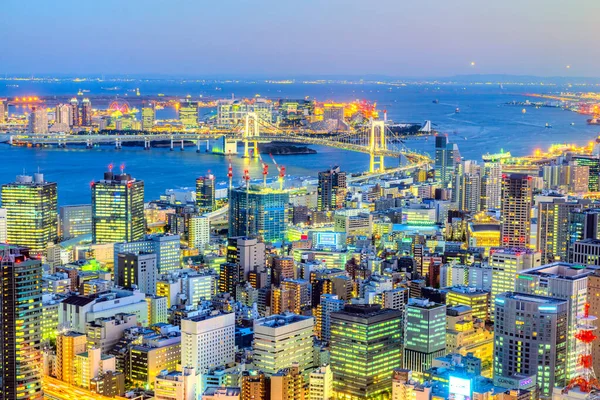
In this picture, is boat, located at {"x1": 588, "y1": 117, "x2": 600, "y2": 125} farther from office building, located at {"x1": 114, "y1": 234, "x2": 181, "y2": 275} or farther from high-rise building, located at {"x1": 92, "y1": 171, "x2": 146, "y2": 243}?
office building, located at {"x1": 114, "y1": 234, "x2": 181, "y2": 275}

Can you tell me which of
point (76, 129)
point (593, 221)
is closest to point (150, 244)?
point (593, 221)

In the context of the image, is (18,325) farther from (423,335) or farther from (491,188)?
(491,188)

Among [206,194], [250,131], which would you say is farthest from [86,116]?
[206,194]

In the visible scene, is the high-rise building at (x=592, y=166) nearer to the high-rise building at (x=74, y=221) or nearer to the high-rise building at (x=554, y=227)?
the high-rise building at (x=554, y=227)

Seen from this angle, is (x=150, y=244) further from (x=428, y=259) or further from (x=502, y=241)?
(x=502, y=241)

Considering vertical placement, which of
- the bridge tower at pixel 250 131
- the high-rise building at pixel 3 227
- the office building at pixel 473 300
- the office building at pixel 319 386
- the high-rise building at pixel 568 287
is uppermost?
the bridge tower at pixel 250 131

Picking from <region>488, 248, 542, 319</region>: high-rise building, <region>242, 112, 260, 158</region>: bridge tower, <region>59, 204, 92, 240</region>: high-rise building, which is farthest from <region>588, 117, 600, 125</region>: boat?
<region>488, 248, 542, 319</region>: high-rise building

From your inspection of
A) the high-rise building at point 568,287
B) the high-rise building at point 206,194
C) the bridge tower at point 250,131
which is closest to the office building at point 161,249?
the high-rise building at point 206,194
